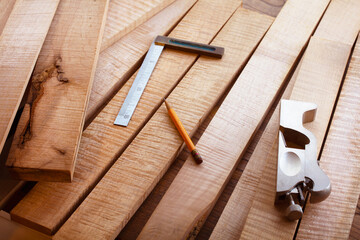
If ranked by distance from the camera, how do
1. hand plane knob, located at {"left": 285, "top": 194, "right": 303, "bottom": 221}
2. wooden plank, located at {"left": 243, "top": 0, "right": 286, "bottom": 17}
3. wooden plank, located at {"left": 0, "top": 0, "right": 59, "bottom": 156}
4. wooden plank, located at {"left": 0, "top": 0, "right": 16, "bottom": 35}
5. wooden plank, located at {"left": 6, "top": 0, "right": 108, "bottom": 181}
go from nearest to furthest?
1. hand plane knob, located at {"left": 285, "top": 194, "right": 303, "bottom": 221}
2. wooden plank, located at {"left": 6, "top": 0, "right": 108, "bottom": 181}
3. wooden plank, located at {"left": 0, "top": 0, "right": 59, "bottom": 156}
4. wooden plank, located at {"left": 0, "top": 0, "right": 16, "bottom": 35}
5. wooden plank, located at {"left": 243, "top": 0, "right": 286, "bottom": 17}

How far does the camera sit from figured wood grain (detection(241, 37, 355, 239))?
1.11 meters

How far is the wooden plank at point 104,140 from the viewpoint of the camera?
47.2 inches

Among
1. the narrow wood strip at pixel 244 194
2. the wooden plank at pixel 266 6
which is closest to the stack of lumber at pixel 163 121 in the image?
the narrow wood strip at pixel 244 194

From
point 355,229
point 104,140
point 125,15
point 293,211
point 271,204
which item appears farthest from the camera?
point 125,15

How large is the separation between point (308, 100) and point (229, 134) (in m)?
0.38

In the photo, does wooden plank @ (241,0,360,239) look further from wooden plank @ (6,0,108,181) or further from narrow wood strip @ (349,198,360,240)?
wooden plank @ (6,0,108,181)

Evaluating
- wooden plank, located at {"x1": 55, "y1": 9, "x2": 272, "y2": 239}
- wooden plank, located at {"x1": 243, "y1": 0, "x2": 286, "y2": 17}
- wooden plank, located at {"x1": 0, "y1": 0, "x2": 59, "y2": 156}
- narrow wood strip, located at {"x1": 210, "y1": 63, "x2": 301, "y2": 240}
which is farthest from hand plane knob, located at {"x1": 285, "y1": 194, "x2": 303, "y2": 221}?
wooden plank, located at {"x1": 243, "y1": 0, "x2": 286, "y2": 17}

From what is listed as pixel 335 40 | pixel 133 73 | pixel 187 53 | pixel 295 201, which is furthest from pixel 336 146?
pixel 133 73

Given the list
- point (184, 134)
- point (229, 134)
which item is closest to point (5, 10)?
point (184, 134)

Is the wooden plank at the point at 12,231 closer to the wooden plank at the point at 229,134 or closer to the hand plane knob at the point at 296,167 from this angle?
the wooden plank at the point at 229,134

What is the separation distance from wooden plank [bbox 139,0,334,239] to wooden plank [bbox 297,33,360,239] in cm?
28

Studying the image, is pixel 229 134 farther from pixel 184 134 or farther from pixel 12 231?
pixel 12 231

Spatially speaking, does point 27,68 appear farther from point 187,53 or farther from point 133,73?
point 187,53

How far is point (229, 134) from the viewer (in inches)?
54.5
